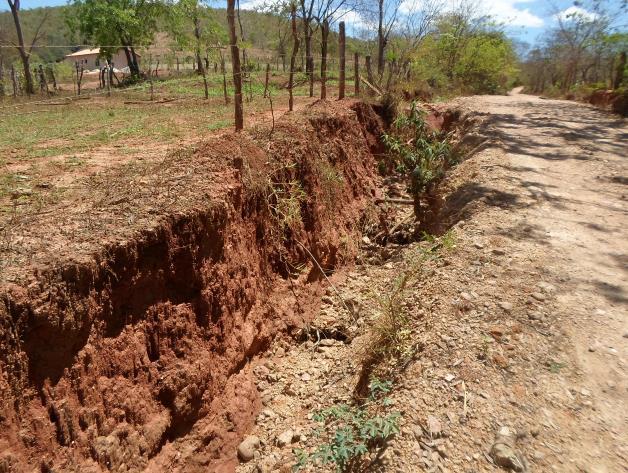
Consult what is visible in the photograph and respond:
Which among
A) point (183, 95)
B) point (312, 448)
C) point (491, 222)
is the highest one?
point (183, 95)

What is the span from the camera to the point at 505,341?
3336mm

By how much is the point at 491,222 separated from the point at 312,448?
345 centimetres

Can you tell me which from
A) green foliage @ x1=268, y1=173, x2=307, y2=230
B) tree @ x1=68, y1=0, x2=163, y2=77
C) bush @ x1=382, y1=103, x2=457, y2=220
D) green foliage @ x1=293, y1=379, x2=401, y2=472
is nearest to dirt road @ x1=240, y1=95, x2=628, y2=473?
green foliage @ x1=293, y1=379, x2=401, y2=472

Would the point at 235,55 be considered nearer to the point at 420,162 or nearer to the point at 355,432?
the point at 420,162

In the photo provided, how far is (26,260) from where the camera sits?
2.88 m

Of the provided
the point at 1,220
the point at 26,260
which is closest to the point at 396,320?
the point at 26,260

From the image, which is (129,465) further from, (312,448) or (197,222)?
(197,222)

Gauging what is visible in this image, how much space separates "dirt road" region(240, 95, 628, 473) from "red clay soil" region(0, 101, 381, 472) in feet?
1.94

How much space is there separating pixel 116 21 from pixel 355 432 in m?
24.9

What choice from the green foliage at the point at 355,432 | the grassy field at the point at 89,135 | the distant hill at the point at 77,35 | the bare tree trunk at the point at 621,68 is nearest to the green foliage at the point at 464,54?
the bare tree trunk at the point at 621,68

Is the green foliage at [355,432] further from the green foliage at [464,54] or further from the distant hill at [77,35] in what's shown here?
the distant hill at [77,35]

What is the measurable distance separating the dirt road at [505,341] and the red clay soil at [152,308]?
591mm

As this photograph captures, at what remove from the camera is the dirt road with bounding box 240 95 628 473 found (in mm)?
2662

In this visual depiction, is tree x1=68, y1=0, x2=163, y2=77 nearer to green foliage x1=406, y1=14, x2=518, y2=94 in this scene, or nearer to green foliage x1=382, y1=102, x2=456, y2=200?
green foliage x1=406, y1=14, x2=518, y2=94
